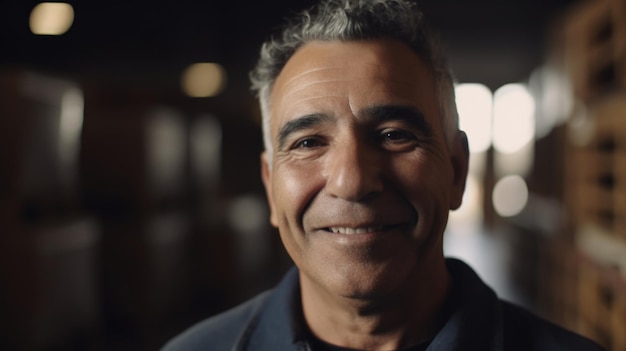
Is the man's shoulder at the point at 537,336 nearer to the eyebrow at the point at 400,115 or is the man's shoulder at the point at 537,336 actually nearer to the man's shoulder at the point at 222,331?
the eyebrow at the point at 400,115

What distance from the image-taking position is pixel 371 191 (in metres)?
1.37

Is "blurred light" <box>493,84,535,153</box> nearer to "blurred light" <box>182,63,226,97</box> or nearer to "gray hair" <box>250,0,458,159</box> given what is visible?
"blurred light" <box>182,63,226,97</box>

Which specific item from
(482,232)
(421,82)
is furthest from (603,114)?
(482,232)

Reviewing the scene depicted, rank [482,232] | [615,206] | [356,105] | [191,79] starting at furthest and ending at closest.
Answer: [482,232] < [191,79] < [615,206] < [356,105]

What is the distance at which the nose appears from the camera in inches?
53.3

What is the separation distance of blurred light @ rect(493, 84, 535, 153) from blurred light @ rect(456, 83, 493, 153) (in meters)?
0.17

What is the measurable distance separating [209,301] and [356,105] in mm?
5270

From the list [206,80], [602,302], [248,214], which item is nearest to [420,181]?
[602,302]

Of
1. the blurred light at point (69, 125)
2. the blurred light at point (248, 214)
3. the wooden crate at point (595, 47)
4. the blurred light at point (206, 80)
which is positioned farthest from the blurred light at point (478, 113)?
the blurred light at point (69, 125)

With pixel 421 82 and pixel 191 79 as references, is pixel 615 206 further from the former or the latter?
pixel 191 79

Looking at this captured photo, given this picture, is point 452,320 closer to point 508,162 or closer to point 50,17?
point 50,17

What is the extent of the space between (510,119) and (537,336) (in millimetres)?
15677

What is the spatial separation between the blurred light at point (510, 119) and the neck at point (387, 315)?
14.8 meters

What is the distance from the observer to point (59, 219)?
4.03m
